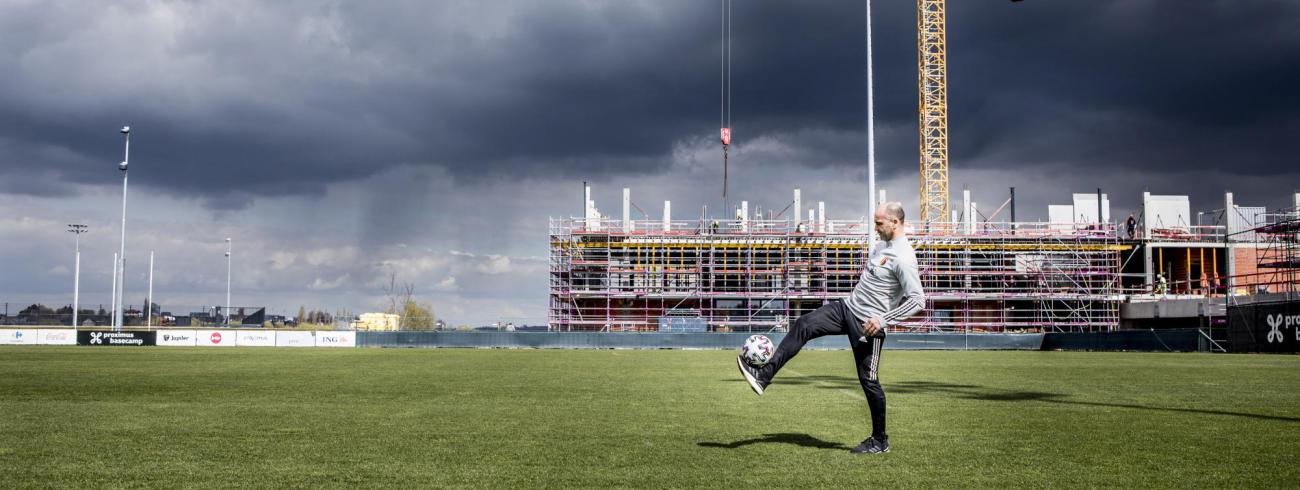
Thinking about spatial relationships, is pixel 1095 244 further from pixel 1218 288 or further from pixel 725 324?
pixel 725 324

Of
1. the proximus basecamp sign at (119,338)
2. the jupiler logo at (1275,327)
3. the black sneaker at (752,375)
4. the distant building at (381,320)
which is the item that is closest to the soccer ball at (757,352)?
the black sneaker at (752,375)

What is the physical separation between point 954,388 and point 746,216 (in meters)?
45.6

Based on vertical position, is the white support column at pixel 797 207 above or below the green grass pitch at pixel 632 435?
above

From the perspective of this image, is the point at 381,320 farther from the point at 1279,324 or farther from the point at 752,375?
the point at 752,375

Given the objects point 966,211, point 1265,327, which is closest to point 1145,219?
point 966,211

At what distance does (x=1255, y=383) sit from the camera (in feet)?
47.6

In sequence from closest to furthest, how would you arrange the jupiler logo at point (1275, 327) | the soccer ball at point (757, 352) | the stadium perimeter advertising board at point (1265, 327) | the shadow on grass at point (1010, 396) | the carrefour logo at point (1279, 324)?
the soccer ball at point (757, 352), the shadow on grass at point (1010, 396), the carrefour logo at point (1279, 324), the stadium perimeter advertising board at point (1265, 327), the jupiler logo at point (1275, 327)

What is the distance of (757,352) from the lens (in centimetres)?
687

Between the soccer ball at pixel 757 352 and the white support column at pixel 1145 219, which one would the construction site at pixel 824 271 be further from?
the soccer ball at pixel 757 352

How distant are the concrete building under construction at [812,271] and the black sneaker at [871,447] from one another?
49674mm

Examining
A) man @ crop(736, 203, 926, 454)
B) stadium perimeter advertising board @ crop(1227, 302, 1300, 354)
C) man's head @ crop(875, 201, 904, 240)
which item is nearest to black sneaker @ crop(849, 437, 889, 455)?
man @ crop(736, 203, 926, 454)

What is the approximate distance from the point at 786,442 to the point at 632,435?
1.27m

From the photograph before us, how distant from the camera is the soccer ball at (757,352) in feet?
22.4

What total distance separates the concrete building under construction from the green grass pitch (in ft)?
144
